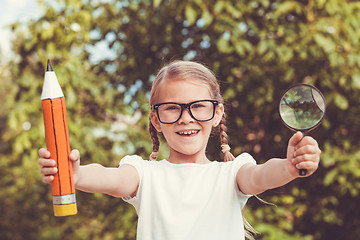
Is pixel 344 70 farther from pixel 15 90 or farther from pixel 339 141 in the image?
pixel 15 90

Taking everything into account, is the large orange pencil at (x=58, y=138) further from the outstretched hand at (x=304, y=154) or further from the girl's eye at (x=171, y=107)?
the outstretched hand at (x=304, y=154)

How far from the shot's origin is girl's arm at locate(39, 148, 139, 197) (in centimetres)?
169

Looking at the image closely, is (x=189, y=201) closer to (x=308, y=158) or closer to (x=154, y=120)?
(x=154, y=120)

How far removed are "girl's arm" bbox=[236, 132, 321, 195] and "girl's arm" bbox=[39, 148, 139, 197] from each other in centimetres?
46

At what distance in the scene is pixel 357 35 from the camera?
4.27m

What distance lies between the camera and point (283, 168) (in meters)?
1.80

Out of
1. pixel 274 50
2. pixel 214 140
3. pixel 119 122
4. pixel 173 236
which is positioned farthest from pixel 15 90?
pixel 173 236

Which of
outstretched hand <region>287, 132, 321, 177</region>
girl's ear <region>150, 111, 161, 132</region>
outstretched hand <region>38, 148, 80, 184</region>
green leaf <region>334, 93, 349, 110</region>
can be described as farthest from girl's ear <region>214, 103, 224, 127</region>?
green leaf <region>334, 93, 349, 110</region>

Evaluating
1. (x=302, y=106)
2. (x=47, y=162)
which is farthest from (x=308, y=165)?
(x=47, y=162)

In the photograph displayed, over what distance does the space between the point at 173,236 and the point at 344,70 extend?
9.49 ft

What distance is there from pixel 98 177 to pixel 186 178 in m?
0.40

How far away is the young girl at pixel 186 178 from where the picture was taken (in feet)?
6.49

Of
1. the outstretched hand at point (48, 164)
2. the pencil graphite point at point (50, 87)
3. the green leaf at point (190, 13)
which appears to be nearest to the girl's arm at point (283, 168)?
the outstretched hand at point (48, 164)

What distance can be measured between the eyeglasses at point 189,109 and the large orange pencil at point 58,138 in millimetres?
546
